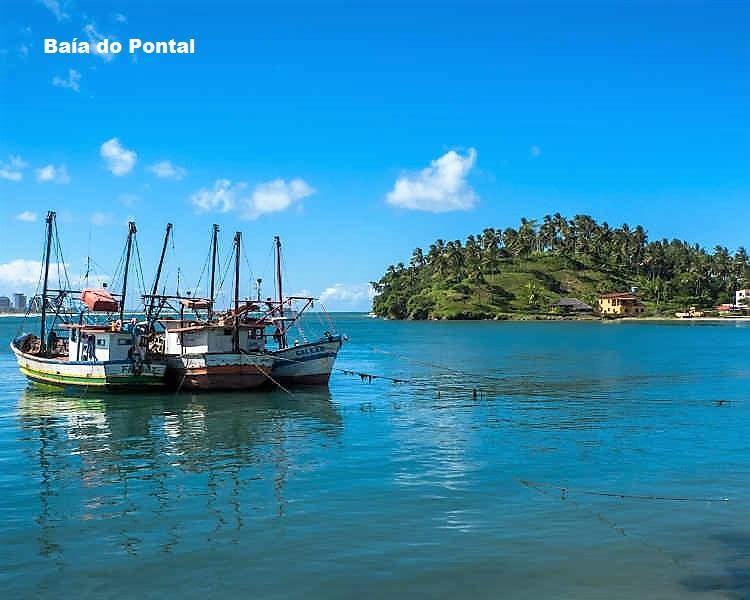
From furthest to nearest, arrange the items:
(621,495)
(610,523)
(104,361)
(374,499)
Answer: (104,361)
(621,495)
(374,499)
(610,523)

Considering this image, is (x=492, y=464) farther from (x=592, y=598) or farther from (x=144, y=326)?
(x=144, y=326)

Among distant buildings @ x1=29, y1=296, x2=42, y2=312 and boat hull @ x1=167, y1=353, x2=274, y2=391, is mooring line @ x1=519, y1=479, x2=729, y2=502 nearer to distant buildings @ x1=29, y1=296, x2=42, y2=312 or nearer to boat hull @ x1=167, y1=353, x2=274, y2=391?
boat hull @ x1=167, y1=353, x2=274, y2=391

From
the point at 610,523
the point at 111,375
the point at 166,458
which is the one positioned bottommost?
the point at 610,523

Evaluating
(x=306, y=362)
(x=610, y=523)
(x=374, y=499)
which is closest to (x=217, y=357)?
(x=306, y=362)

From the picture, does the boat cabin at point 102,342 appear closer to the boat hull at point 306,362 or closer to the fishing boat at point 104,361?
the fishing boat at point 104,361

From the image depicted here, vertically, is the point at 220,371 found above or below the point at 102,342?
below

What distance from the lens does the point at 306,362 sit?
57.8 metres

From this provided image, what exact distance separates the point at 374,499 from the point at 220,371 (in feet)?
106

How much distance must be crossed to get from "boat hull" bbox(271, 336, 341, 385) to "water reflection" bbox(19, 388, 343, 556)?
4917 mm

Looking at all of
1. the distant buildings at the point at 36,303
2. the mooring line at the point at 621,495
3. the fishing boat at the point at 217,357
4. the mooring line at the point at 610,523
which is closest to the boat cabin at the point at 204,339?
the fishing boat at the point at 217,357

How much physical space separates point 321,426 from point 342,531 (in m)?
20.1

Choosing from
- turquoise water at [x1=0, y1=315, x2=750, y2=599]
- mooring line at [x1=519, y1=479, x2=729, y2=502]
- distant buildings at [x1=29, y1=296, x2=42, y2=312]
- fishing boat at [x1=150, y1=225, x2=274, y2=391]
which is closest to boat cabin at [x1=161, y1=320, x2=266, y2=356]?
fishing boat at [x1=150, y1=225, x2=274, y2=391]

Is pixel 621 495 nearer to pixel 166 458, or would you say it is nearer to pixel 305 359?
pixel 166 458

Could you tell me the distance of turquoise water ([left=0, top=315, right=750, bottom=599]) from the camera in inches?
672
